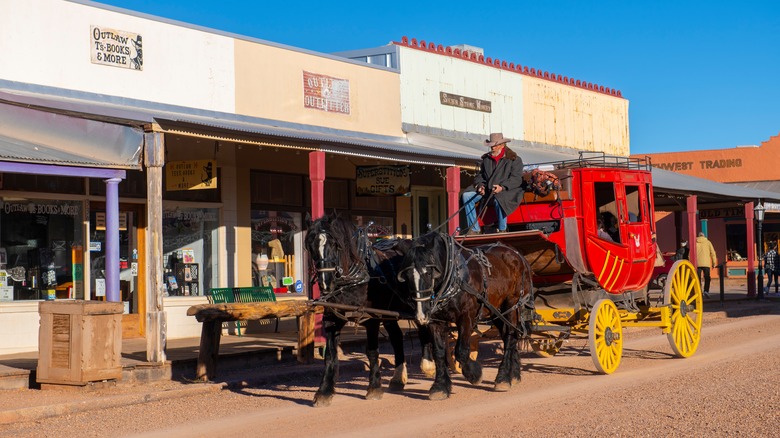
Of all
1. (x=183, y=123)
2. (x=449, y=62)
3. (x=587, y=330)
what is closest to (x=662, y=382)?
(x=587, y=330)

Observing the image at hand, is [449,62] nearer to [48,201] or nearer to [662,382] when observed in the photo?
[48,201]

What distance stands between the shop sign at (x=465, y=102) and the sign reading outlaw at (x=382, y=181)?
3625 millimetres

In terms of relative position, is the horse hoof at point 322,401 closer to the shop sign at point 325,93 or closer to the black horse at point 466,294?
the black horse at point 466,294

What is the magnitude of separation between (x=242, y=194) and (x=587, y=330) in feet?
27.1

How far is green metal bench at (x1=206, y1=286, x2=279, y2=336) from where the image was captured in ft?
58.2

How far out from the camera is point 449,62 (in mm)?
23438

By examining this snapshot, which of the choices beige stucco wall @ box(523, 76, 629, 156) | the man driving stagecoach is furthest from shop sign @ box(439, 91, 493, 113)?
the man driving stagecoach

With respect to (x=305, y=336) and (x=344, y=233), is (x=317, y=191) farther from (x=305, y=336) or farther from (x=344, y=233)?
(x=344, y=233)

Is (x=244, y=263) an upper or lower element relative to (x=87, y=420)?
upper

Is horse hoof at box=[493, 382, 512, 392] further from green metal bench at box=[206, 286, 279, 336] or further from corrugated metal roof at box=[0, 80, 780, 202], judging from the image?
green metal bench at box=[206, 286, 279, 336]

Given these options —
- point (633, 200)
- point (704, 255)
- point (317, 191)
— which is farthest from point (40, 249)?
point (704, 255)

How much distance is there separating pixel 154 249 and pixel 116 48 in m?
4.46

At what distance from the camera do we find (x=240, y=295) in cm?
1781

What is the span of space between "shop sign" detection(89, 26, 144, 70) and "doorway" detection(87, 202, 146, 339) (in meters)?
2.39
